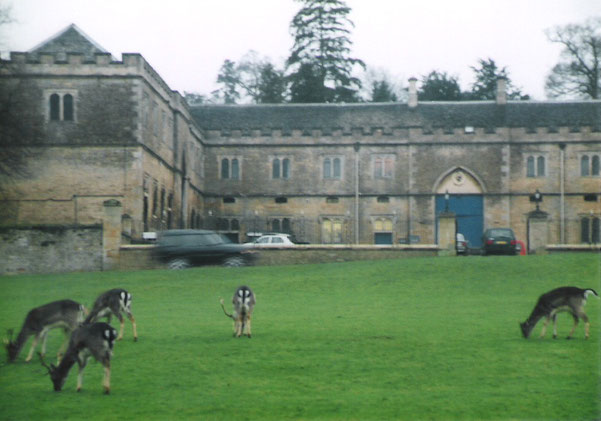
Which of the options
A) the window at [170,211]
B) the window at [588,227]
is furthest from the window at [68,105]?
the window at [588,227]

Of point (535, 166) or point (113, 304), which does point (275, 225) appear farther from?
point (113, 304)

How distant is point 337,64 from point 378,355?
182ft

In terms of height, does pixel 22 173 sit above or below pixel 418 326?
above

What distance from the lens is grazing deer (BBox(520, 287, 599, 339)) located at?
620 inches

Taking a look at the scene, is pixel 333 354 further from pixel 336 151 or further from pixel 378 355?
pixel 336 151

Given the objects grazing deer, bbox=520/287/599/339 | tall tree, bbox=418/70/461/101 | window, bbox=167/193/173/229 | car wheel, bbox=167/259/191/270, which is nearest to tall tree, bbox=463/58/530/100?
tall tree, bbox=418/70/461/101

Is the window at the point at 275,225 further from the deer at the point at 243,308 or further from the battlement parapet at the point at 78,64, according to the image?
the deer at the point at 243,308

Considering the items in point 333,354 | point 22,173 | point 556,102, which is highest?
point 556,102

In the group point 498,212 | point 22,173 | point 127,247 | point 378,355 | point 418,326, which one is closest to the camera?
point 378,355

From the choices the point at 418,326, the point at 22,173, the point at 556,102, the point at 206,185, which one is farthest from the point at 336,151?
the point at 418,326

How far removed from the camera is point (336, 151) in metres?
60.3

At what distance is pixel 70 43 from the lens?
4759cm

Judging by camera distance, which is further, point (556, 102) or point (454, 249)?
point (556, 102)

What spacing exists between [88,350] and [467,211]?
48.9 metres
